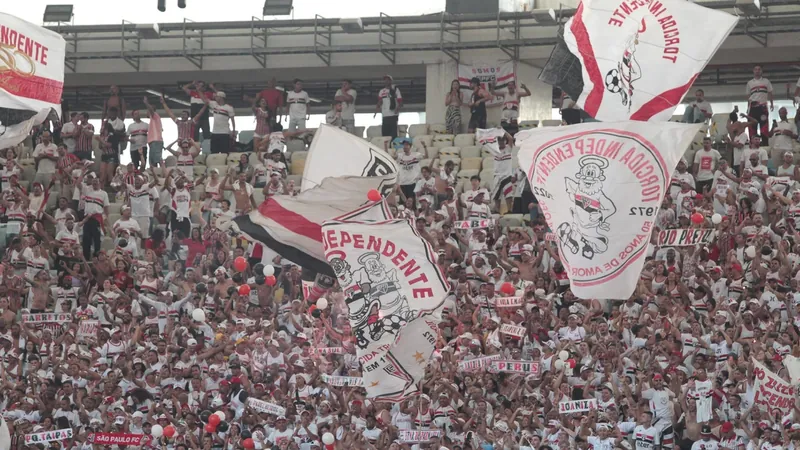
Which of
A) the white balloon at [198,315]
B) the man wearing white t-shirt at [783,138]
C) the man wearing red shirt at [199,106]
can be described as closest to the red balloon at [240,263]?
the white balloon at [198,315]

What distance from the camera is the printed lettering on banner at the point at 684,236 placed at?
20.1m

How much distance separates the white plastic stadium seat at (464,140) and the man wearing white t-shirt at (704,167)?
14.9ft

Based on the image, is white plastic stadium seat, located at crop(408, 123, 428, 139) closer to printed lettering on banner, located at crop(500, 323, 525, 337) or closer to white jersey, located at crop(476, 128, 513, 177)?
white jersey, located at crop(476, 128, 513, 177)

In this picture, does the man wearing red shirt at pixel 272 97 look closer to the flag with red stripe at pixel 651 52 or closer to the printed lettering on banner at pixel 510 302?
the printed lettering on banner at pixel 510 302

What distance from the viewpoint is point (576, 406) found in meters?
19.2

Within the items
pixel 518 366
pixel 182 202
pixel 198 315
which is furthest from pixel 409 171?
pixel 518 366

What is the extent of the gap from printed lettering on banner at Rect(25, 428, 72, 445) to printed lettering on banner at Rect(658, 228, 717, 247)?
8.05 meters

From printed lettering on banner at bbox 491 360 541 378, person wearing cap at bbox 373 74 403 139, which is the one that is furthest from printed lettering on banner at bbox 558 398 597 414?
person wearing cap at bbox 373 74 403 139

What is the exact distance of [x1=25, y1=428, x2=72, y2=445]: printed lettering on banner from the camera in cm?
2077

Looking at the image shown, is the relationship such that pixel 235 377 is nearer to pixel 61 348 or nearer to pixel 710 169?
pixel 61 348

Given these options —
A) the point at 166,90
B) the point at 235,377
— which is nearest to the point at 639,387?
the point at 235,377

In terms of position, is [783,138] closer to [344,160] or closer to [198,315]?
[198,315]

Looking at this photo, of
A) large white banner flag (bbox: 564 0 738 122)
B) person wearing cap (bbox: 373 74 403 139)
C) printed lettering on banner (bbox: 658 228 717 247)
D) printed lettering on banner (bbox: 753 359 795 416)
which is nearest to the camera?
large white banner flag (bbox: 564 0 738 122)

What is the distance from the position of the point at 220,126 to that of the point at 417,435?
10520 mm
